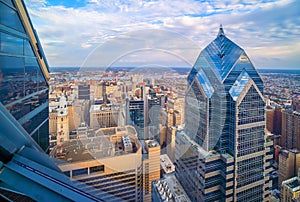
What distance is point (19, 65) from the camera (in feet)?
3.76

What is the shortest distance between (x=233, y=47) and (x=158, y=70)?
2634 millimetres

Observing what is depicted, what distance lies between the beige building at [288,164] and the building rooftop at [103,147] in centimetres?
475

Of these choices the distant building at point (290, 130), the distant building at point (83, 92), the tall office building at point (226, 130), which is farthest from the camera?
the distant building at point (290, 130)

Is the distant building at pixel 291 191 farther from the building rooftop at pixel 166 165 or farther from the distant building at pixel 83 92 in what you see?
the distant building at pixel 83 92

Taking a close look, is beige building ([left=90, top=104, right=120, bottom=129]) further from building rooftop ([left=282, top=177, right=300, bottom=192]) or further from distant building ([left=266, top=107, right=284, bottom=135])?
distant building ([left=266, top=107, right=284, bottom=135])

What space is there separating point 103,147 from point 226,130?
250cm

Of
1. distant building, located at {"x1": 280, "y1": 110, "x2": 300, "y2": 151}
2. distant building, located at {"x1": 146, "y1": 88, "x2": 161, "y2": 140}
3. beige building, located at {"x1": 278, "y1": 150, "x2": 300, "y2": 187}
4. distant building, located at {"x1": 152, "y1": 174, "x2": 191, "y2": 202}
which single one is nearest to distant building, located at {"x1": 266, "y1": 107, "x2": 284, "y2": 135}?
distant building, located at {"x1": 280, "y1": 110, "x2": 300, "y2": 151}

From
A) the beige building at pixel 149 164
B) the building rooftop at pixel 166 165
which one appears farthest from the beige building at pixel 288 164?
the beige building at pixel 149 164

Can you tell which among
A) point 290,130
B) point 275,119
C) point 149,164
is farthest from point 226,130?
point 275,119

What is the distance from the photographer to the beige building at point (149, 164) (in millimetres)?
3815

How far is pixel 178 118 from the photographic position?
412 cm

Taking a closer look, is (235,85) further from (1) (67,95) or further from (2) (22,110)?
(1) (67,95)

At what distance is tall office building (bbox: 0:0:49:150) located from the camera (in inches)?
36.9

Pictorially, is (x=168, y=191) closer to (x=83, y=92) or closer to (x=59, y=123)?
(x=83, y=92)
